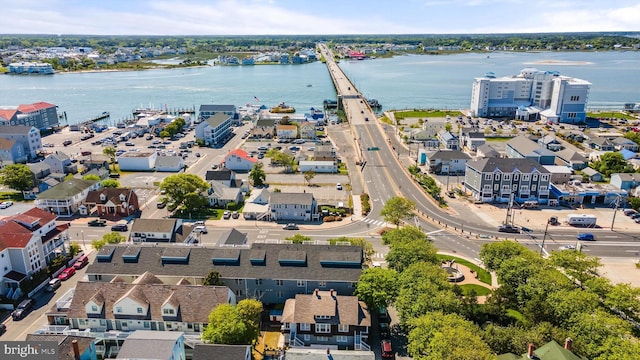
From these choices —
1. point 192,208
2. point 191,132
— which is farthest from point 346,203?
point 191,132

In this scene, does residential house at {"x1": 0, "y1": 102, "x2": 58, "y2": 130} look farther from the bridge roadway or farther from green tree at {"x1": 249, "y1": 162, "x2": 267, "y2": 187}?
the bridge roadway

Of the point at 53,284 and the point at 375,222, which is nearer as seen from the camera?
the point at 53,284

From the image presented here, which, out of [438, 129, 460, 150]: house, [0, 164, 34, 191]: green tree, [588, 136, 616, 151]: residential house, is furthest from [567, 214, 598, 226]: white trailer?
[0, 164, 34, 191]: green tree

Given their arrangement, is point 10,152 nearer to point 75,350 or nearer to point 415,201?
point 75,350

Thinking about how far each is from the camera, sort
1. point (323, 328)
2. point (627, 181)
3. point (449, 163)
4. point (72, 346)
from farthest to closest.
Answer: point (449, 163)
point (627, 181)
point (323, 328)
point (72, 346)

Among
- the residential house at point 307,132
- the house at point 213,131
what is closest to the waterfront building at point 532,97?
the residential house at point 307,132

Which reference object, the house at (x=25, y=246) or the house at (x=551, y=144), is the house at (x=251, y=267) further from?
the house at (x=551, y=144)
